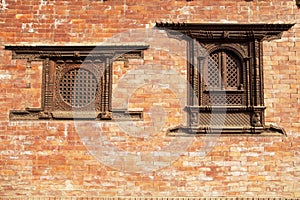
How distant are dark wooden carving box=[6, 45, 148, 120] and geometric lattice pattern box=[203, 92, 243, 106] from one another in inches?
66.5

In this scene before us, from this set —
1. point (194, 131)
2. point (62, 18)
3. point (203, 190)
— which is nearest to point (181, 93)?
point (194, 131)

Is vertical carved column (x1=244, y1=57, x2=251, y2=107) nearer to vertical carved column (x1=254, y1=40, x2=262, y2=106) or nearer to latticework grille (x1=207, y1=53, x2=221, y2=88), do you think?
vertical carved column (x1=254, y1=40, x2=262, y2=106)

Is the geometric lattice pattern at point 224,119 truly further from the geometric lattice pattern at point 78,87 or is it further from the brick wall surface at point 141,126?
the geometric lattice pattern at point 78,87

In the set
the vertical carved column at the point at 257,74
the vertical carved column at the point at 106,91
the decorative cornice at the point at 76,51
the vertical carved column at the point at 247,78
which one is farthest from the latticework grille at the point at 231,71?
the vertical carved column at the point at 106,91

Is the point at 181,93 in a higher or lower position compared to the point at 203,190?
higher

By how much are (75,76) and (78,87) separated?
249 millimetres

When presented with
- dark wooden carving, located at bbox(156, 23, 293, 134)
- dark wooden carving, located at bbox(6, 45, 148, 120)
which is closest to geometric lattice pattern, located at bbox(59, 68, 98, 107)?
dark wooden carving, located at bbox(6, 45, 148, 120)

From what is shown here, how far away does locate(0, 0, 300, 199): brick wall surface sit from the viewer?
7.96 metres

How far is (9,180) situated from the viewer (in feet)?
26.2

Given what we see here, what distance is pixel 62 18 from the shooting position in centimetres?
835

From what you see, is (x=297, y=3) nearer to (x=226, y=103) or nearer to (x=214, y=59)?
(x=214, y=59)

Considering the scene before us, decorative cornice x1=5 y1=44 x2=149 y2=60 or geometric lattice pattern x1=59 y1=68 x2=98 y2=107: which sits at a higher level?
decorative cornice x1=5 y1=44 x2=149 y2=60

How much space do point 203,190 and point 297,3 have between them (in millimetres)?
4476

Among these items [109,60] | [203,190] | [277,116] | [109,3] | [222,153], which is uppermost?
[109,3]
